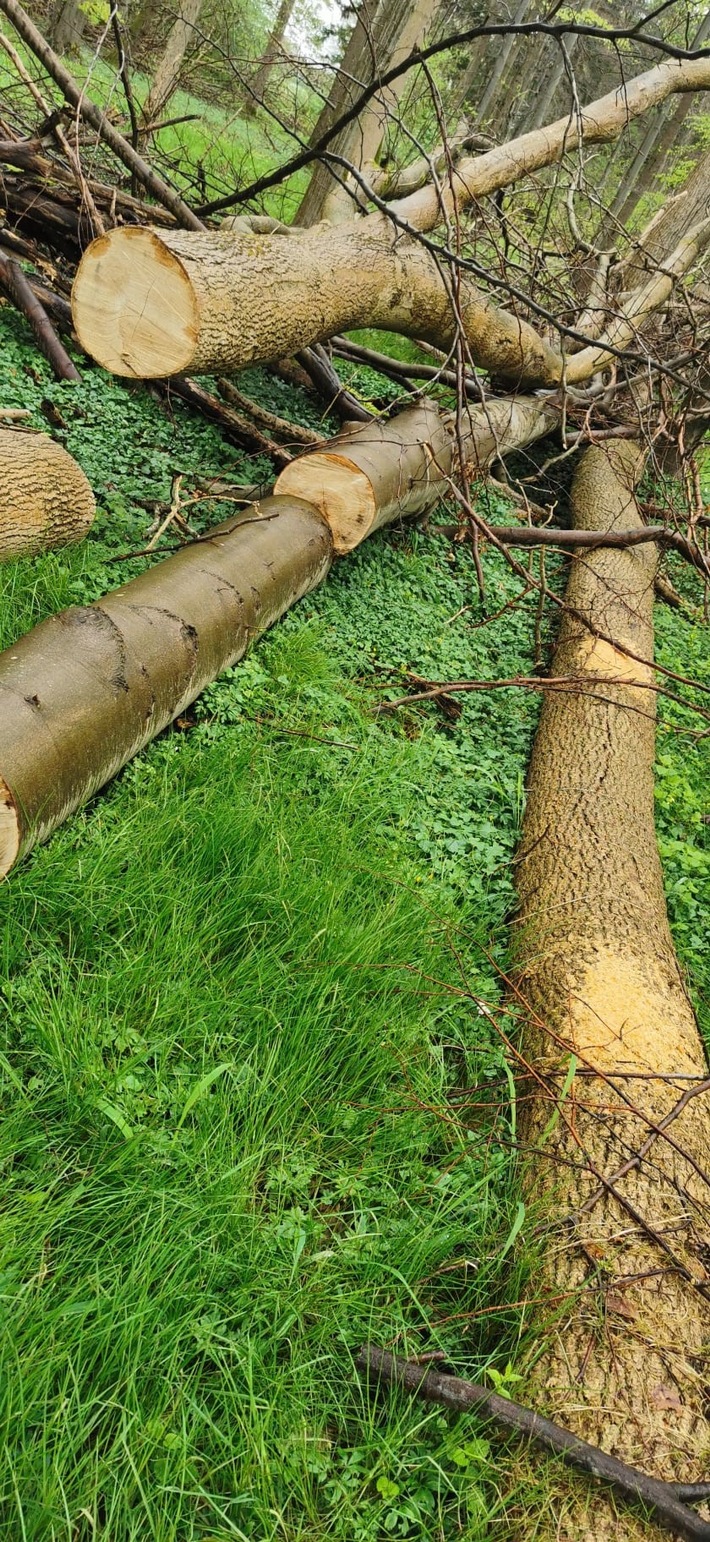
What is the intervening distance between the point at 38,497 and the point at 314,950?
224cm

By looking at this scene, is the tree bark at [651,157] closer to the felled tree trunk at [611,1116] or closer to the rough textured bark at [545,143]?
the rough textured bark at [545,143]

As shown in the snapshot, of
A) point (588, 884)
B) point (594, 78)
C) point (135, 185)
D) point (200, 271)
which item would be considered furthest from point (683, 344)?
point (594, 78)

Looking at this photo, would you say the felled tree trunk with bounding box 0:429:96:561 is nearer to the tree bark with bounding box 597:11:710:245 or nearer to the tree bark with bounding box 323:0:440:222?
the tree bark with bounding box 323:0:440:222

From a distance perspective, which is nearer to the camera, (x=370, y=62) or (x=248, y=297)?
(x=248, y=297)

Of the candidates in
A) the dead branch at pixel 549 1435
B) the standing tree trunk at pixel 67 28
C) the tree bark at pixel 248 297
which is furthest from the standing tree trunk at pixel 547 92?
the dead branch at pixel 549 1435

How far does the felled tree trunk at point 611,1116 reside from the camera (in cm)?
179

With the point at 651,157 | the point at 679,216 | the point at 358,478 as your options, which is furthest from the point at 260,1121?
the point at 651,157

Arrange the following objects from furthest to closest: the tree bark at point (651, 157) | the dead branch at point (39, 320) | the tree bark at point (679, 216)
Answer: the tree bark at point (651, 157) < the tree bark at point (679, 216) < the dead branch at point (39, 320)

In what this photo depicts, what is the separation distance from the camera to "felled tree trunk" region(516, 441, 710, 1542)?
5.87ft

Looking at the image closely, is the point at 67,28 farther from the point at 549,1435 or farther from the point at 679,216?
the point at 549,1435

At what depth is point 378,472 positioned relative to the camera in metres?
4.21

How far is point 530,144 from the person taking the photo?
6.05m

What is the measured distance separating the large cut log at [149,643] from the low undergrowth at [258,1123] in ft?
0.50

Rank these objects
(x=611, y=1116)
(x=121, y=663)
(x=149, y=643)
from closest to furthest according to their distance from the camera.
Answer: (x=611, y=1116) → (x=121, y=663) → (x=149, y=643)
